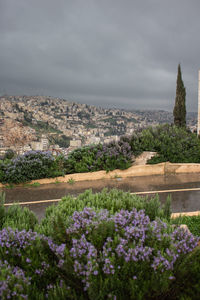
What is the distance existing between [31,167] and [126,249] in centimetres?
662

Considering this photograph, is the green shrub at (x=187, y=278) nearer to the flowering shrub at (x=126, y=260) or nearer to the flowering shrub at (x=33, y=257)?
the flowering shrub at (x=126, y=260)

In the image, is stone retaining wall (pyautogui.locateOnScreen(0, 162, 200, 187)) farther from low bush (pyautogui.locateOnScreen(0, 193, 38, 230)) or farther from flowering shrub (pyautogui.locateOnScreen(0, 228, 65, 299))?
flowering shrub (pyautogui.locateOnScreen(0, 228, 65, 299))

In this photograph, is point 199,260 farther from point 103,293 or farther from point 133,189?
point 133,189

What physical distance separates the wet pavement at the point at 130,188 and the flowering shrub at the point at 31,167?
→ 1.40 feet

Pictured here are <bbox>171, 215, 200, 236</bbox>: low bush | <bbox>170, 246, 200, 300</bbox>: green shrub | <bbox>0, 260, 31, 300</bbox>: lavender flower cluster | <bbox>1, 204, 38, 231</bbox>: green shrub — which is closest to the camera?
<bbox>0, 260, 31, 300</bbox>: lavender flower cluster

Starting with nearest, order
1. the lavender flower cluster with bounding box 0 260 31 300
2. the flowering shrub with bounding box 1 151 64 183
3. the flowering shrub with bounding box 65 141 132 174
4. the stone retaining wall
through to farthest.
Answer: the lavender flower cluster with bounding box 0 260 31 300, the flowering shrub with bounding box 1 151 64 183, the stone retaining wall, the flowering shrub with bounding box 65 141 132 174

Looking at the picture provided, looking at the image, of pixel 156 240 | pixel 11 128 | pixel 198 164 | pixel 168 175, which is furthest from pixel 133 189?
pixel 11 128

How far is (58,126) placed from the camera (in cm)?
6222

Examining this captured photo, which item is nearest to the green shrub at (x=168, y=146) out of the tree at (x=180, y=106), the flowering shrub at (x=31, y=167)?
the flowering shrub at (x=31, y=167)

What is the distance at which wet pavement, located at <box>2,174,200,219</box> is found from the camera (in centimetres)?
560

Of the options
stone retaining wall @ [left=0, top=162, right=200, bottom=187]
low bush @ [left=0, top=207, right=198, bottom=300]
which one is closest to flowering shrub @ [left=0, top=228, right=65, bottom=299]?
low bush @ [left=0, top=207, right=198, bottom=300]

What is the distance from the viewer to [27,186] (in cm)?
749

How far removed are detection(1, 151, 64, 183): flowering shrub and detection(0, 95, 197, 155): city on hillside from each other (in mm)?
845

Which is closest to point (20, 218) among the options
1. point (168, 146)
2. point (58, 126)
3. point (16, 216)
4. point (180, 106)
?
point (16, 216)
